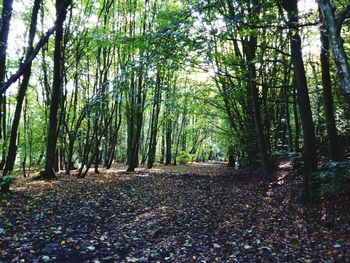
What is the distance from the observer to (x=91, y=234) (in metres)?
6.72

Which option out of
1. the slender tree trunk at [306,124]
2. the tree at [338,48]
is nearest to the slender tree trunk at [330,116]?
the slender tree trunk at [306,124]

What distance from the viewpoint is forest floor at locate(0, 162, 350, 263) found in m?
5.61

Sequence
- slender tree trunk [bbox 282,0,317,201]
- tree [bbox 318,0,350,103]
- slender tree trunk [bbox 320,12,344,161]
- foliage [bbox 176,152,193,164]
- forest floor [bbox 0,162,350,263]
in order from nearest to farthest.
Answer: tree [bbox 318,0,350,103] < forest floor [bbox 0,162,350,263] < slender tree trunk [bbox 282,0,317,201] < slender tree trunk [bbox 320,12,344,161] < foliage [bbox 176,152,193,164]

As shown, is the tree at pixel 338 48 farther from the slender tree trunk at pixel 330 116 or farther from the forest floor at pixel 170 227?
the slender tree trunk at pixel 330 116

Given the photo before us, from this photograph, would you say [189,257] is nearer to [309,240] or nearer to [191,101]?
[309,240]

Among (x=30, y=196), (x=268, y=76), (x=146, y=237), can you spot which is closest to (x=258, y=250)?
(x=146, y=237)

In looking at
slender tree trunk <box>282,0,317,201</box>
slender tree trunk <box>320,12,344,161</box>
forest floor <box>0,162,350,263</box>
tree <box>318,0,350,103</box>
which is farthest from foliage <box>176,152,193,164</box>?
tree <box>318,0,350,103</box>

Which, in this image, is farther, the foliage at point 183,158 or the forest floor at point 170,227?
the foliage at point 183,158

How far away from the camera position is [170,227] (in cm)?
733

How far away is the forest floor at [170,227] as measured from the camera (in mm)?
5605

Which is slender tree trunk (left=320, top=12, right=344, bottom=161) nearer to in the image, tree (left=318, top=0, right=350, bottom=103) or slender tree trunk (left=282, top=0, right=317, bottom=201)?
slender tree trunk (left=282, top=0, right=317, bottom=201)

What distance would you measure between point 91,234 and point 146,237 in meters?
1.26

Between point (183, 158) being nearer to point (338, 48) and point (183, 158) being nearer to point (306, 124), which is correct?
point (306, 124)

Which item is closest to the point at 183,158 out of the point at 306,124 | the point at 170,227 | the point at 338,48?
the point at 306,124
